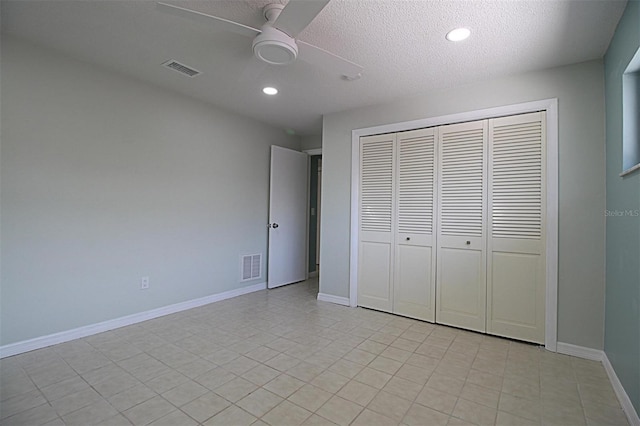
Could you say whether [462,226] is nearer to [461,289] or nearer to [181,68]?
[461,289]

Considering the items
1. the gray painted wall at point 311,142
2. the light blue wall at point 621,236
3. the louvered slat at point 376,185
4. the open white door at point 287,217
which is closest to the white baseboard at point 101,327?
the open white door at point 287,217

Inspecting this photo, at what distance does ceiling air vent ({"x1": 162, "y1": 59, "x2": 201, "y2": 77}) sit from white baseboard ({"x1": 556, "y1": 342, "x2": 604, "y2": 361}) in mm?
4080

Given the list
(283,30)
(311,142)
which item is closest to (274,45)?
(283,30)

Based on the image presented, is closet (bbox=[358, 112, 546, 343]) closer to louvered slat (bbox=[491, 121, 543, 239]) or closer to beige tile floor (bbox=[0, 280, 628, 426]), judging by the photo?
louvered slat (bbox=[491, 121, 543, 239])

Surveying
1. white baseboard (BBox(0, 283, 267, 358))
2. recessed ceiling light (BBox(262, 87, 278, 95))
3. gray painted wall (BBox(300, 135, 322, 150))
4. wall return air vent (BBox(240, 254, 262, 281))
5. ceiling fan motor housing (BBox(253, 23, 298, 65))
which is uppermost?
recessed ceiling light (BBox(262, 87, 278, 95))

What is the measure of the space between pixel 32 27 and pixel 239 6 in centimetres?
165

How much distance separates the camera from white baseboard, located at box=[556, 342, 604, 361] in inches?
96.1

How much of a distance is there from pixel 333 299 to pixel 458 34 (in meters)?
3.09

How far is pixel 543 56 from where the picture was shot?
248 cm

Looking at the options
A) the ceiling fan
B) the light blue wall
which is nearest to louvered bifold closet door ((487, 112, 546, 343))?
the light blue wall

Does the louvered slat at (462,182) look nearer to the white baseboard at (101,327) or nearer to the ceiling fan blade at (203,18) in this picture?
the ceiling fan blade at (203,18)

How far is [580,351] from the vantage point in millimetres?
2506

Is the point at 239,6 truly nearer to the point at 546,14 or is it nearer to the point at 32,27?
the point at 32,27

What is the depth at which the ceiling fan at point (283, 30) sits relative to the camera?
160cm
